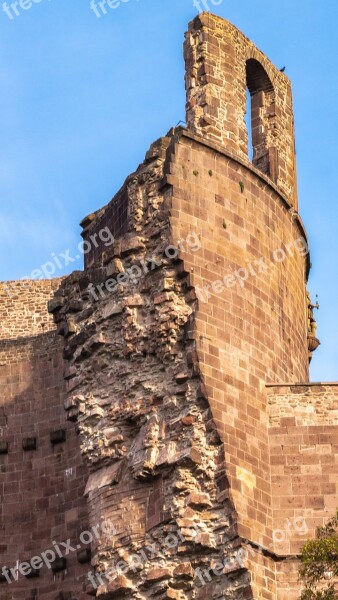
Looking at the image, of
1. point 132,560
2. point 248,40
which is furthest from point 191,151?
point 132,560

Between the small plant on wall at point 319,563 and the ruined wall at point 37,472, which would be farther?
the ruined wall at point 37,472

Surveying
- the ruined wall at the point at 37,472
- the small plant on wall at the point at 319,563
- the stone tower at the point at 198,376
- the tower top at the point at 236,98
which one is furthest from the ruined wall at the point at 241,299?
the ruined wall at the point at 37,472

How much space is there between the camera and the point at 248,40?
116ft

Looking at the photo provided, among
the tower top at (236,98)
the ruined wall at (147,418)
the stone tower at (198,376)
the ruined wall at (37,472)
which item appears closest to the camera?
the ruined wall at (147,418)

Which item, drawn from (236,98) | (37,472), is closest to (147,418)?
(37,472)

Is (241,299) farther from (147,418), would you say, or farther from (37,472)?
(37,472)

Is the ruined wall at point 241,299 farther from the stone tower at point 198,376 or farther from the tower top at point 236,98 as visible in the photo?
the tower top at point 236,98

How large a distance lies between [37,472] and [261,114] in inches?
295

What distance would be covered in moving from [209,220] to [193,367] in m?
2.75

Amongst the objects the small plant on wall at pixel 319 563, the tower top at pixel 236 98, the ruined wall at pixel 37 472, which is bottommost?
the small plant on wall at pixel 319 563

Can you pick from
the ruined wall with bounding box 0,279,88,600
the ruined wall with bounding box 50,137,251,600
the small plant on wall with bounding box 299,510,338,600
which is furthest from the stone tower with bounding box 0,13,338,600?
the small plant on wall with bounding box 299,510,338,600

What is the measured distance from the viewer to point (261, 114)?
36250 millimetres

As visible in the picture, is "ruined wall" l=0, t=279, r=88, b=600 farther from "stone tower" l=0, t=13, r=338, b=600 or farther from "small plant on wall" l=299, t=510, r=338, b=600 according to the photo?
"small plant on wall" l=299, t=510, r=338, b=600

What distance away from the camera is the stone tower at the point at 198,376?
30.0 meters
